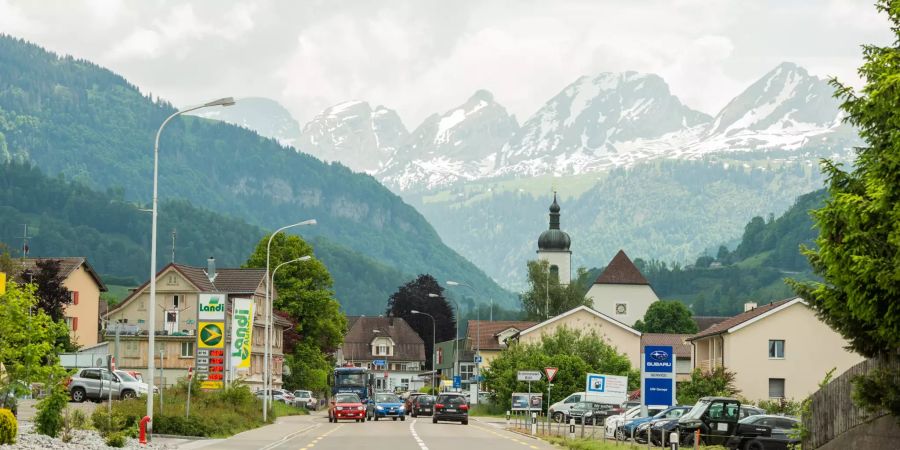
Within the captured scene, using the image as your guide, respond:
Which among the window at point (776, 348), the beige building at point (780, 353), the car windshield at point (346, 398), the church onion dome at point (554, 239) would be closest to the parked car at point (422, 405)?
the car windshield at point (346, 398)

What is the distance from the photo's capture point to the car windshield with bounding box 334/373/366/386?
8956 cm

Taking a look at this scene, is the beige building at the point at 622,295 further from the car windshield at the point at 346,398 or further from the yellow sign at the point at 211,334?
the yellow sign at the point at 211,334

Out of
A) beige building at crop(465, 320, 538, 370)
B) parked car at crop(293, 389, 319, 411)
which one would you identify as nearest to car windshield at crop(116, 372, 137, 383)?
parked car at crop(293, 389, 319, 411)

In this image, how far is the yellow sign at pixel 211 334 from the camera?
48.7 meters

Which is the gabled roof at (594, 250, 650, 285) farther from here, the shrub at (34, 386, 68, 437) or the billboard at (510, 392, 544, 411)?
the shrub at (34, 386, 68, 437)

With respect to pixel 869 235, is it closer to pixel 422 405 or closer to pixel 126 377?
pixel 126 377

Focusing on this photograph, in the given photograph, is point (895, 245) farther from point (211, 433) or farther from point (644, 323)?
point (644, 323)

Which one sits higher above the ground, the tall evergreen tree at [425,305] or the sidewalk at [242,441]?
the tall evergreen tree at [425,305]

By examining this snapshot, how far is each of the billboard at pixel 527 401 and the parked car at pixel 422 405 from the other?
9.31 m

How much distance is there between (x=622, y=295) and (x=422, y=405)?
96.9 meters

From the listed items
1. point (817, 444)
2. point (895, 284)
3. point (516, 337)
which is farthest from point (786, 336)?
point (895, 284)

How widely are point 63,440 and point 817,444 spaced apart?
56.4ft

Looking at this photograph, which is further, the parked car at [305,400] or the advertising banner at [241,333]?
the parked car at [305,400]

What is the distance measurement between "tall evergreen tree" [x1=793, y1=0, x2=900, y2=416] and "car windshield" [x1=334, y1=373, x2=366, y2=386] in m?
66.5
